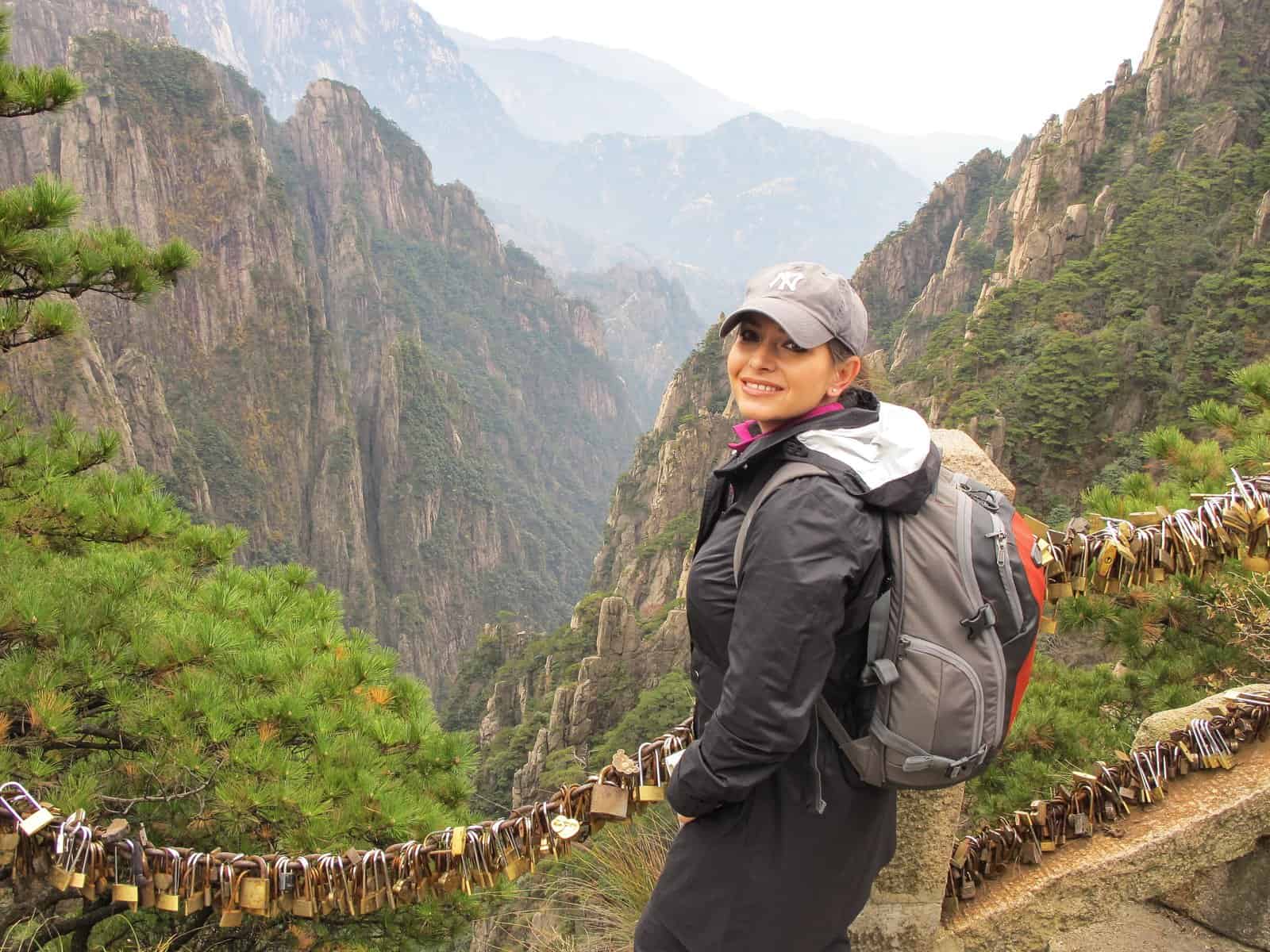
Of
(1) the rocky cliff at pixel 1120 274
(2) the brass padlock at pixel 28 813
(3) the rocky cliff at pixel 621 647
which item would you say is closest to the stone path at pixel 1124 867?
(2) the brass padlock at pixel 28 813

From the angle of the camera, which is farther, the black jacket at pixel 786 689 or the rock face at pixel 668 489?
the rock face at pixel 668 489

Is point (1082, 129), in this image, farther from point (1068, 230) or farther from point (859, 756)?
point (859, 756)

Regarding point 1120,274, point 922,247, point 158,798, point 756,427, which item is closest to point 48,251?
point 158,798

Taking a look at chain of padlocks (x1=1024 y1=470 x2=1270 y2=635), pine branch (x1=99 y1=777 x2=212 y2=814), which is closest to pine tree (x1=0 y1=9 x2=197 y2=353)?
pine branch (x1=99 y1=777 x2=212 y2=814)

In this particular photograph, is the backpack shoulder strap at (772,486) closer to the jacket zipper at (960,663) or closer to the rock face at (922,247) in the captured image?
the jacket zipper at (960,663)

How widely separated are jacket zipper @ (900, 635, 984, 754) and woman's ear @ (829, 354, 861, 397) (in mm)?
534

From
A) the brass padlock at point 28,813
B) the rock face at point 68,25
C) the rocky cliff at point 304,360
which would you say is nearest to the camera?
the brass padlock at point 28,813

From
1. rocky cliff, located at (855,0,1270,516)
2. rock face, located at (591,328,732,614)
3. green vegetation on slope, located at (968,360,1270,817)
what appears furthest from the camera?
rock face, located at (591,328,732,614)

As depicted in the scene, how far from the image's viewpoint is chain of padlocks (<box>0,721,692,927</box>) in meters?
1.99

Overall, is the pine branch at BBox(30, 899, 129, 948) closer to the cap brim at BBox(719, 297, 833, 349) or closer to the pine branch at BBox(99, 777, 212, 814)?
the pine branch at BBox(99, 777, 212, 814)

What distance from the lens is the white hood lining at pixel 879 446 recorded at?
4.99 feet

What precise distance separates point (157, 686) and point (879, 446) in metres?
2.44

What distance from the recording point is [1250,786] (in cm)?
239

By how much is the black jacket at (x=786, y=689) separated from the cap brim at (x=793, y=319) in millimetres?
159
